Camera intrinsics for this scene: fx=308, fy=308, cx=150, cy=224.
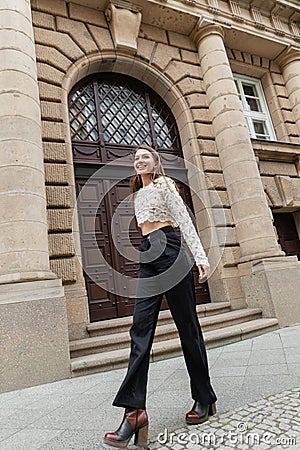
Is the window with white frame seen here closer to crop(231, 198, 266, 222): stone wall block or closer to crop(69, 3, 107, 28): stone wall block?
crop(231, 198, 266, 222): stone wall block

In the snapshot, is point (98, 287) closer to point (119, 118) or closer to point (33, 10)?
point (119, 118)

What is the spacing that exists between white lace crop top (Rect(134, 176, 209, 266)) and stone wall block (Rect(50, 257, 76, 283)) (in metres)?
3.37

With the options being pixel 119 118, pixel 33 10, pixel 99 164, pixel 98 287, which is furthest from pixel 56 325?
pixel 33 10

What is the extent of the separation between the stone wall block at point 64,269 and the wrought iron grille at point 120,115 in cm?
287

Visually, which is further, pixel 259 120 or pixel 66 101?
pixel 259 120

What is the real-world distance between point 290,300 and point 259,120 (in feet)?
19.5

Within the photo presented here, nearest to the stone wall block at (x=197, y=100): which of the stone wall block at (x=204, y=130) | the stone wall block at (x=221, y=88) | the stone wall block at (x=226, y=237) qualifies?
the stone wall block at (x=221, y=88)

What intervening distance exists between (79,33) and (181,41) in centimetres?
295

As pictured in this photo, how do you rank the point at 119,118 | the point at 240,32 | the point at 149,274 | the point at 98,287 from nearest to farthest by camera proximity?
the point at 149,274
the point at 98,287
the point at 119,118
the point at 240,32

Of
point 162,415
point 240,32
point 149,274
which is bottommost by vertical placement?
point 162,415

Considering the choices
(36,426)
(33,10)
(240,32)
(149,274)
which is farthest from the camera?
(240,32)

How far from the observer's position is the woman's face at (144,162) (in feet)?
7.98

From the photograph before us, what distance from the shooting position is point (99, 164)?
686 centimetres

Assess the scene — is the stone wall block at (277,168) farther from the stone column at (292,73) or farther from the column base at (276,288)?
the column base at (276,288)
